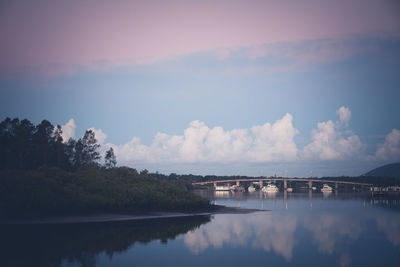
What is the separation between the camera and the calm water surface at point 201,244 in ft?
133

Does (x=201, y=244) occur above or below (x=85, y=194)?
below

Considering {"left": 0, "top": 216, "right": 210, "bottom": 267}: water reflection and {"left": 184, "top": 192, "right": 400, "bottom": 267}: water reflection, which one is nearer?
{"left": 0, "top": 216, "right": 210, "bottom": 267}: water reflection

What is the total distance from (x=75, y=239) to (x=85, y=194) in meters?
17.1

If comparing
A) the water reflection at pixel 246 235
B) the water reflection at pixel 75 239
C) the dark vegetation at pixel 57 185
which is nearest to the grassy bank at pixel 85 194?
the dark vegetation at pixel 57 185

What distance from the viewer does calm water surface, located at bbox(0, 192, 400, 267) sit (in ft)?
133

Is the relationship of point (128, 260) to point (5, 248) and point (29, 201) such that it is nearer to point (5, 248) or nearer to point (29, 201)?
point (5, 248)

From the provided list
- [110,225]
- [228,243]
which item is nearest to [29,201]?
[110,225]

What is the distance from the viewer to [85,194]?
6581cm

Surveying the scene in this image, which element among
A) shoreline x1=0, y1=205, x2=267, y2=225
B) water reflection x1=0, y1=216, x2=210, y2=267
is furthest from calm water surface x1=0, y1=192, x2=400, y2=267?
shoreline x1=0, y1=205, x2=267, y2=225

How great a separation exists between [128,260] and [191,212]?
1412 inches

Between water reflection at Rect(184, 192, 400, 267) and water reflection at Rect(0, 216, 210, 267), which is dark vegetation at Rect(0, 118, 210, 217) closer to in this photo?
water reflection at Rect(0, 216, 210, 267)

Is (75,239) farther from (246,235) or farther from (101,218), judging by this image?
(246,235)

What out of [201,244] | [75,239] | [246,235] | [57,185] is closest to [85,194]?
[57,185]

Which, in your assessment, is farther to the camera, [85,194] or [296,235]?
[85,194]
